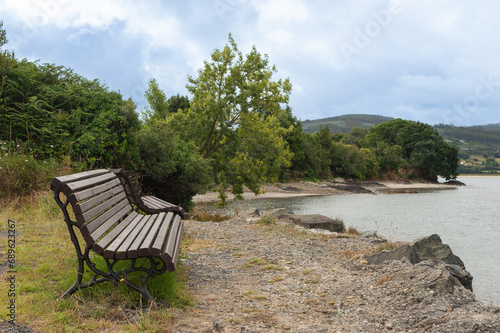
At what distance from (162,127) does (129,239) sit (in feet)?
41.0

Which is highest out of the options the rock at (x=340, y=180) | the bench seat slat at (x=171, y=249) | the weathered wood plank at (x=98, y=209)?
the weathered wood plank at (x=98, y=209)

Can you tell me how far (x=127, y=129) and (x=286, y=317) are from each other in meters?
10.3

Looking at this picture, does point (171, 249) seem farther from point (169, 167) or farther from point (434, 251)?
point (169, 167)

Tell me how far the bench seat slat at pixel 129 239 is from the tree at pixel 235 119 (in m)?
14.7

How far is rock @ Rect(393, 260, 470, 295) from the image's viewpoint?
171 inches

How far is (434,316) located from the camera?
3801 millimetres

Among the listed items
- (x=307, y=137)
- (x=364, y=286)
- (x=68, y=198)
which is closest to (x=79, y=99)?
(x=68, y=198)

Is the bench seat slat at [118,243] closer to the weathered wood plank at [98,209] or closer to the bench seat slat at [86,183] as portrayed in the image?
the weathered wood plank at [98,209]

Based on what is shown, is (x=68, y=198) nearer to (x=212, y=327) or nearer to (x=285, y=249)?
(x=212, y=327)

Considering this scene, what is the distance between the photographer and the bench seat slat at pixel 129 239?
132 inches

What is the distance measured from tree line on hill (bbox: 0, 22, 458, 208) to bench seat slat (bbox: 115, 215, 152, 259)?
5966mm

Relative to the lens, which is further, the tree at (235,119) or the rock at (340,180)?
the rock at (340,180)

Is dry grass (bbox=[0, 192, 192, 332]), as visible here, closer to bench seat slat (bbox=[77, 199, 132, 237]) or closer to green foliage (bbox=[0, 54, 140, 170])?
bench seat slat (bbox=[77, 199, 132, 237])

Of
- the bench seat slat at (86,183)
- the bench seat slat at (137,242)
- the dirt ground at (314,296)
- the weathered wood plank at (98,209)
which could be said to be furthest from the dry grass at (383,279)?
the bench seat slat at (86,183)
